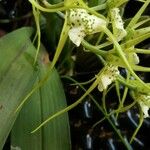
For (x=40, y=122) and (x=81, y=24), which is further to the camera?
(x=40, y=122)

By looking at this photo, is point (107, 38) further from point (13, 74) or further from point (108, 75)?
point (13, 74)

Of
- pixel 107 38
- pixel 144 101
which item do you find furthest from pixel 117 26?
pixel 144 101

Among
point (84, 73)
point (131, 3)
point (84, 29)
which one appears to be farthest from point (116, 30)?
point (131, 3)

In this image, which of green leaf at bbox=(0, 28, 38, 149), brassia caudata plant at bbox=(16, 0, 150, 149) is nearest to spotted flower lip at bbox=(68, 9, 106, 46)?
brassia caudata plant at bbox=(16, 0, 150, 149)

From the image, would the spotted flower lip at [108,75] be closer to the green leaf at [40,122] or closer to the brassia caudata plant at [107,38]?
the brassia caudata plant at [107,38]

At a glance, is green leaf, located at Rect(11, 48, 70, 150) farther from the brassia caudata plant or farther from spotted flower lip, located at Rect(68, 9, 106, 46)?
spotted flower lip, located at Rect(68, 9, 106, 46)

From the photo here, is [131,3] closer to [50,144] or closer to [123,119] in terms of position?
[123,119]
